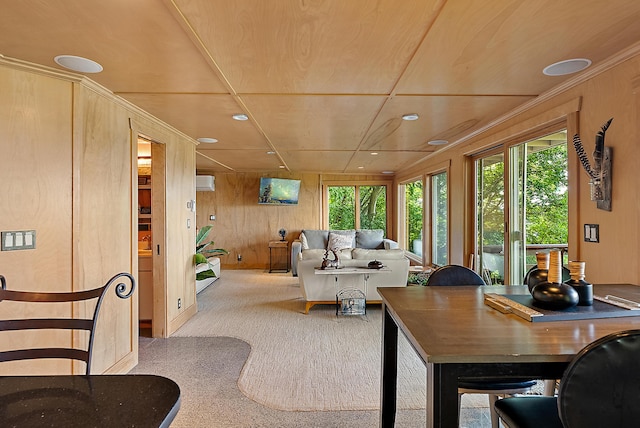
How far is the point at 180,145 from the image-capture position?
3.99 meters

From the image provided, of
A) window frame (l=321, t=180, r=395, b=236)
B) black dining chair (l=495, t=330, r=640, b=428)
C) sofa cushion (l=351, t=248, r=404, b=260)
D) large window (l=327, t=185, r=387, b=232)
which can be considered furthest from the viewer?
large window (l=327, t=185, r=387, b=232)

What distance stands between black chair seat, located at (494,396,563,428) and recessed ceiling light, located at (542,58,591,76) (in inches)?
73.8

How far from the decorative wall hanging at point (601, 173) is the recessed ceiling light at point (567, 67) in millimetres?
378

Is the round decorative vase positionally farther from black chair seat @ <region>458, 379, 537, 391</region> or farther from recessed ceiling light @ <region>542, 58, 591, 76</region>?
recessed ceiling light @ <region>542, 58, 591, 76</region>

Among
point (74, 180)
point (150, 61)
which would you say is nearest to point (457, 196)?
point (150, 61)

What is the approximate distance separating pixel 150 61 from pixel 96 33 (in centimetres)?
34

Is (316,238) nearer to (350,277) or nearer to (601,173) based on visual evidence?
(350,277)

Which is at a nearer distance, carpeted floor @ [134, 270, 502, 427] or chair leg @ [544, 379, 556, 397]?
chair leg @ [544, 379, 556, 397]

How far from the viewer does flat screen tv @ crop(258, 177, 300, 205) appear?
782cm

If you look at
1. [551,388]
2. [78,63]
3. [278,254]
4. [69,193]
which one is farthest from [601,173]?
[278,254]

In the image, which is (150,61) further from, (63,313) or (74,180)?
(63,313)

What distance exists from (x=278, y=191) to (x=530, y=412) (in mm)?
6953

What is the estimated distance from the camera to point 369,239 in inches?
308

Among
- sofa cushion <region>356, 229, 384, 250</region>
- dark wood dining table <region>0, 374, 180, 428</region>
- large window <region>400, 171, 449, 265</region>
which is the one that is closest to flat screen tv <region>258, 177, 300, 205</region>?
sofa cushion <region>356, 229, 384, 250</region>
